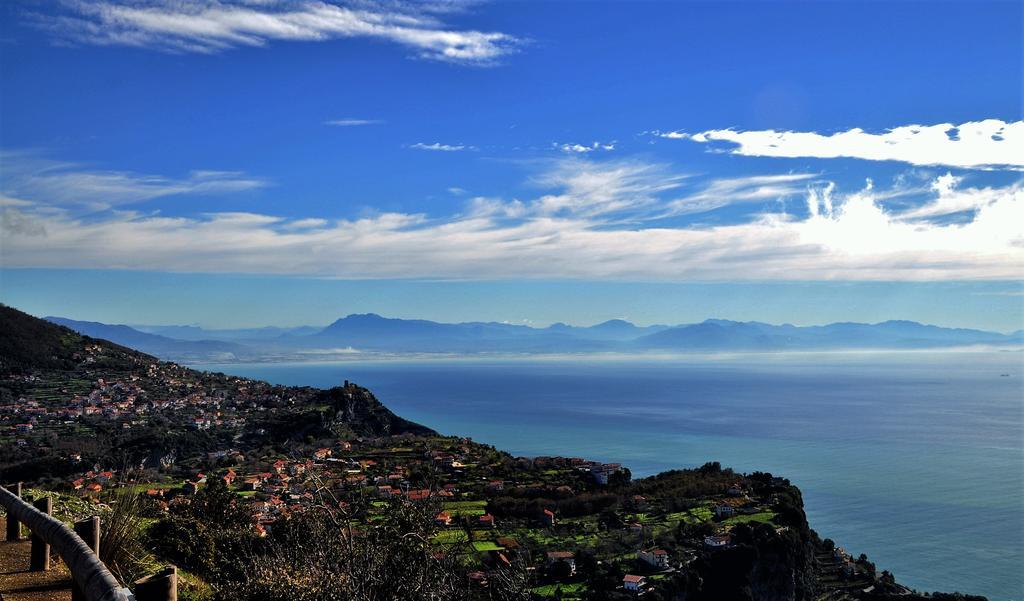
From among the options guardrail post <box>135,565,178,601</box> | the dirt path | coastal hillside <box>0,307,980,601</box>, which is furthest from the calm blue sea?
guardrail post <box>135,565,178,601</box>

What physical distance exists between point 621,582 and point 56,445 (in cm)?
3179

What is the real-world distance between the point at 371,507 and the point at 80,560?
8.86 meters

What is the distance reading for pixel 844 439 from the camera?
72.5m

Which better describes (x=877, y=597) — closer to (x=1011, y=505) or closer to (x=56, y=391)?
(x=1011, y=505)

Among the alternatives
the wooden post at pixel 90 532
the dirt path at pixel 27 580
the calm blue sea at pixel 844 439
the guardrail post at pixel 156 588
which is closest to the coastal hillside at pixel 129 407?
the calm blue sea at pixel 844 439

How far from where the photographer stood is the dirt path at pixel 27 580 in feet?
13.1

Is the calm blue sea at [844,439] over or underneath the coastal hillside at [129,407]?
underneath

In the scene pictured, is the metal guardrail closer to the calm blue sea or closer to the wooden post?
the wooden post

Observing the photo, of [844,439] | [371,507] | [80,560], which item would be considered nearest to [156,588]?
[80,560]

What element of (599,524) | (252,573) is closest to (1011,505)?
(599,524)

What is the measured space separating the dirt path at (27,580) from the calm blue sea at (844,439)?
111 feet

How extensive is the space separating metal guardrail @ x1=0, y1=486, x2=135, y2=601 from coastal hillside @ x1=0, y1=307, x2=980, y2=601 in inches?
31.5

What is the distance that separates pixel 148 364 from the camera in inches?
2800

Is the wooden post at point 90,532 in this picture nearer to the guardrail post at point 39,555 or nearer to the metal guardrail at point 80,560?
the metal guardrail at point 80,560
